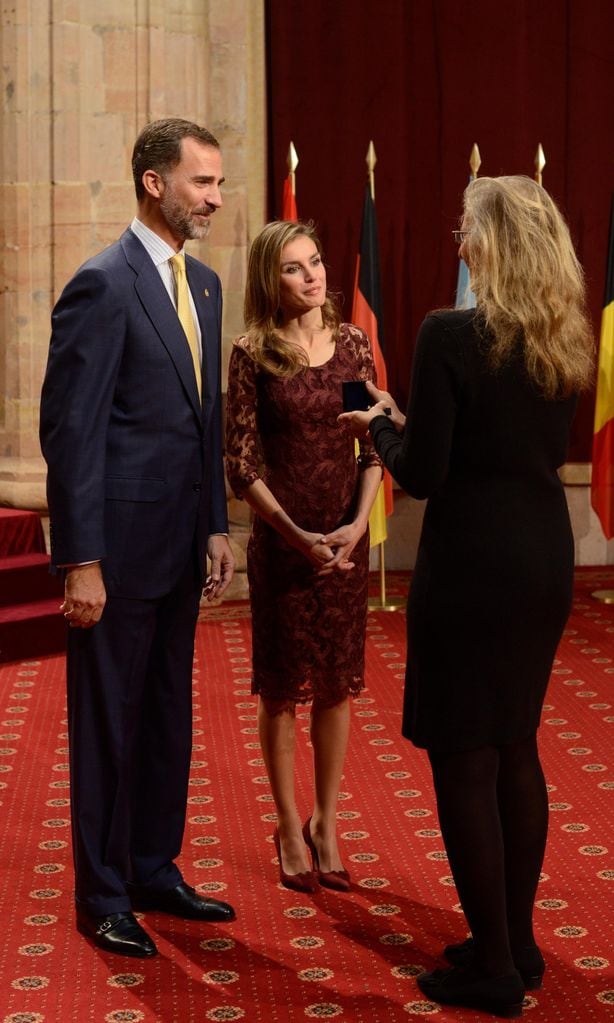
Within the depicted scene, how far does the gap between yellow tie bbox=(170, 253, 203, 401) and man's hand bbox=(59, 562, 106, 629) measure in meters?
0.51

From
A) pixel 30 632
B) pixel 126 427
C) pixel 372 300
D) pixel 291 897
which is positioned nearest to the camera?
pixel 126 427

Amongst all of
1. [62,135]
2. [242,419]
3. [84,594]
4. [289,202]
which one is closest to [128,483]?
[84,594]

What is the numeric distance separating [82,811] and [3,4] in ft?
17.8

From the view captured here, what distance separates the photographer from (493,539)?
2.76 meters

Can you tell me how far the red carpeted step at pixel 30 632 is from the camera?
6.41 m

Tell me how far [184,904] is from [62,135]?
4.99 metres

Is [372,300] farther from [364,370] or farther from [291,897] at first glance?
[291,897]

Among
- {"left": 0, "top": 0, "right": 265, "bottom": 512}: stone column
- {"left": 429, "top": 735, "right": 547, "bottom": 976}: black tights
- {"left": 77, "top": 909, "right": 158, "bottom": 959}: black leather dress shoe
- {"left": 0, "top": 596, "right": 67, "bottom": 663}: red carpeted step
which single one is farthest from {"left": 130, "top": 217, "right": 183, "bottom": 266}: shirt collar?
{"left": 0, "top": 0, "right": 265, "bottom": 512}: stone column

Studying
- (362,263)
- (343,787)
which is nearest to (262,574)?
(343,787)

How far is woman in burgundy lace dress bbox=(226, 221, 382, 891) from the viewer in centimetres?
357

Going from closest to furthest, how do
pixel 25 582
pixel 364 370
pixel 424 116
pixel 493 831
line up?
1. pixel 493 831
2. pixel 364 370
3. pixel 25 582
4. pixel 424 116

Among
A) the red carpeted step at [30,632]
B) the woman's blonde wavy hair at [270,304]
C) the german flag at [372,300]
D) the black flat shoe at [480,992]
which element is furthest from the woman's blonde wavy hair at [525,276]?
the german flag at [372,300]

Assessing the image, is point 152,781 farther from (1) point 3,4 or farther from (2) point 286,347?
(1) point 3,4

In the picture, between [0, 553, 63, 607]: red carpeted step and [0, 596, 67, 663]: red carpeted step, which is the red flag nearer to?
[0, 553, 63, 607]: red carpeted step
